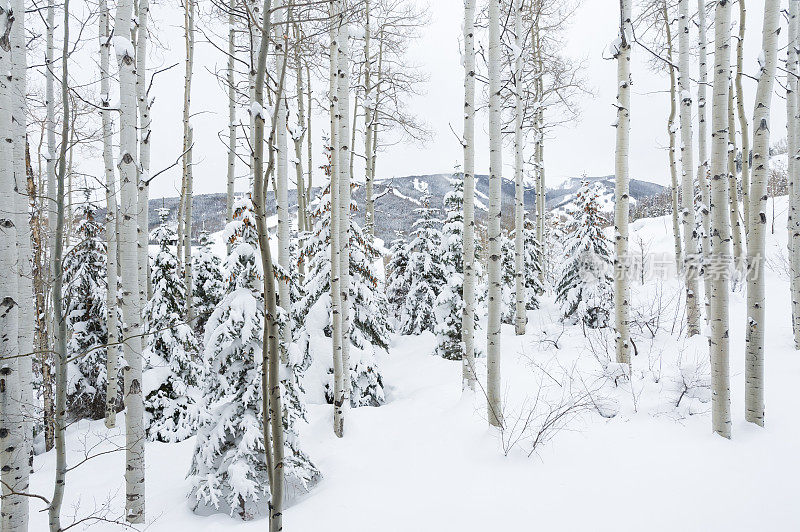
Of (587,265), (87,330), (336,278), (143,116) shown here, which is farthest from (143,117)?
(587,265)

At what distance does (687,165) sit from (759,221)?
4472 mm

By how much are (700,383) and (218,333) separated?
18.4 feet

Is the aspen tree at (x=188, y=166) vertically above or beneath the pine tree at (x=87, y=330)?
above

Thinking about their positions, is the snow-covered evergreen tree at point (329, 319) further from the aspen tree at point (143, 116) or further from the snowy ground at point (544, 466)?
the aspen tree at point (143, 116)

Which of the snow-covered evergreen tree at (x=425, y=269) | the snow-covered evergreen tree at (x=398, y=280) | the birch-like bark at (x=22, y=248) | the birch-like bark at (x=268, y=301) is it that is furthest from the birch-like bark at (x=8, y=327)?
the snow-covered evergreen tree at (x=398, y=280)

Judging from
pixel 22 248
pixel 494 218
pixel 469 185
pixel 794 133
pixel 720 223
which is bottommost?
pixel 22 248

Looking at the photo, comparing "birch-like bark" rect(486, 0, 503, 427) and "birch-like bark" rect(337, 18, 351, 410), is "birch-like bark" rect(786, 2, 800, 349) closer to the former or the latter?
"birch-like bark" rect(486, 0, 503, 427)

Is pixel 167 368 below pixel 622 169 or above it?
below

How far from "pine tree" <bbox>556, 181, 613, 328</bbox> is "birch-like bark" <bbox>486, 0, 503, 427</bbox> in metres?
7.14

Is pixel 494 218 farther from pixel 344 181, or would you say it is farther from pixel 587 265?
pixel 587 265

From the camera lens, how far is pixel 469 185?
6.52 metres

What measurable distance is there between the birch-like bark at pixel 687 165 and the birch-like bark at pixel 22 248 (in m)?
9.05

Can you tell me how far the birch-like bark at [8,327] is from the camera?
301 cm

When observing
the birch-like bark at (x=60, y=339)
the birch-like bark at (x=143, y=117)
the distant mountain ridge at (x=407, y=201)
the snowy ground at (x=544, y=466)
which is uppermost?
the distant mountain ridge at (x=407, y=201)
